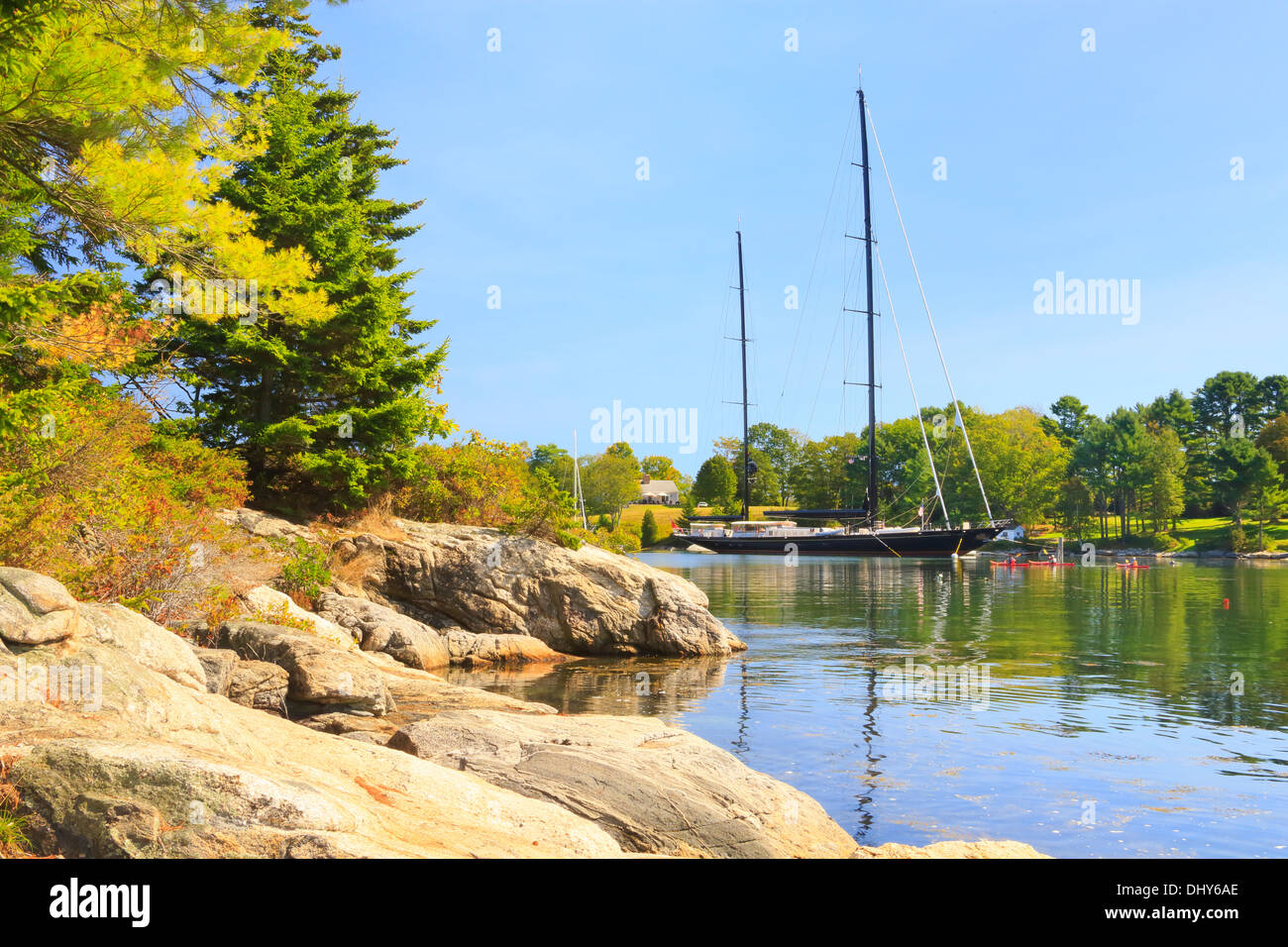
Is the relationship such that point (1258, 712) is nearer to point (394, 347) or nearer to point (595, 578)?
point (595, 578)

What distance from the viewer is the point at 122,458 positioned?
1398cm

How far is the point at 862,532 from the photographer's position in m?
71.9

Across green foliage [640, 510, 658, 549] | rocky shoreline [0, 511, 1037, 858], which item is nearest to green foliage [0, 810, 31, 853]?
rocky shoreline [0, 511, 1037, 858]

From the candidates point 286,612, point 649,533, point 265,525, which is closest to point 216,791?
point 286,612

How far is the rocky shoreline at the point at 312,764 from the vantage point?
580 cm

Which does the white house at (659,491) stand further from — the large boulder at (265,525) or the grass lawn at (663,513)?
the large boulder at (265,525)

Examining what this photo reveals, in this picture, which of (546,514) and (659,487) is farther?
(659,487)

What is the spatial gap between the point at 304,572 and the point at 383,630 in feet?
6.93

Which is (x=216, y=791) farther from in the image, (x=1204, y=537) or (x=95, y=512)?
(x=1204, y=537)

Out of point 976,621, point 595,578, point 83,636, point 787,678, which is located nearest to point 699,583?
point 976,621

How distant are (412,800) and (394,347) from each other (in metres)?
18.5

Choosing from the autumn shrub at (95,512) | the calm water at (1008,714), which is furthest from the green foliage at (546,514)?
the autumn shrub at (95,512)

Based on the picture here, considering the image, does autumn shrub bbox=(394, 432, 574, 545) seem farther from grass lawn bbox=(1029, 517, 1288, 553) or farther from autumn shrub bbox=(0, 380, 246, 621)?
grass lawn bbox=(1029, 517, 1288, 553)

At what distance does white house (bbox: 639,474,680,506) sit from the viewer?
14625 centimetres
